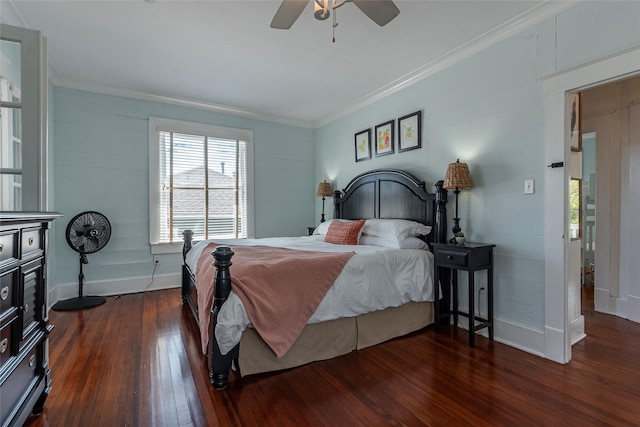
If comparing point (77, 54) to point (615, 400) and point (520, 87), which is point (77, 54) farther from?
point (615, 400)

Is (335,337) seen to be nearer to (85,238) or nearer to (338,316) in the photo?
(338,316)

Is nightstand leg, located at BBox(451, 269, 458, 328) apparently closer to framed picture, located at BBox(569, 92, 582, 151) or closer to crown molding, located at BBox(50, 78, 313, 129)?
framed picture, located at BBox(569, 92, 582, 151)

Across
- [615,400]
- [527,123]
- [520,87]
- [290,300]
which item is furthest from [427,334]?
[520,87]

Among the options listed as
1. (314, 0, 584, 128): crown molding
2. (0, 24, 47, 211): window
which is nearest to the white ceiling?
(314, 0, 584, 128): crown molding

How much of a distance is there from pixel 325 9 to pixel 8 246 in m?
1.98

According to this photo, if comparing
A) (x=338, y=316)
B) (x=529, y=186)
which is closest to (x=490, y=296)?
(x=529, y=186)

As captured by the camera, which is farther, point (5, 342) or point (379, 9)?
point (379, 9)

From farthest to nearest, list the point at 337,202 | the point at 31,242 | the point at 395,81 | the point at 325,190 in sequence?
1. the point at 325,190
2. the point at 337,202
3. the point at 395,81
4. the point at 31,242

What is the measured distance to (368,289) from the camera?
8.12 ft

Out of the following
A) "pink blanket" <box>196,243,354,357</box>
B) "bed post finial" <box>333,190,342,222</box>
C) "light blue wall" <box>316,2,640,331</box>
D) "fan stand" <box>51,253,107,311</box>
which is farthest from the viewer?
"bed post finial" <box>333,190,342,222</box>

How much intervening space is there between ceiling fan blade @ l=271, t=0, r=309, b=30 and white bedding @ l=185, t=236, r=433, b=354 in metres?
1.76

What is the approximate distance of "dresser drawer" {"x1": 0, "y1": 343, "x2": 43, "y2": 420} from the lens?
127cm

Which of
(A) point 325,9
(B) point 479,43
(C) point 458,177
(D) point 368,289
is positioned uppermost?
(B) point 479,43

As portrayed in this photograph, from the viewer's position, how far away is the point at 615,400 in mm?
1801
